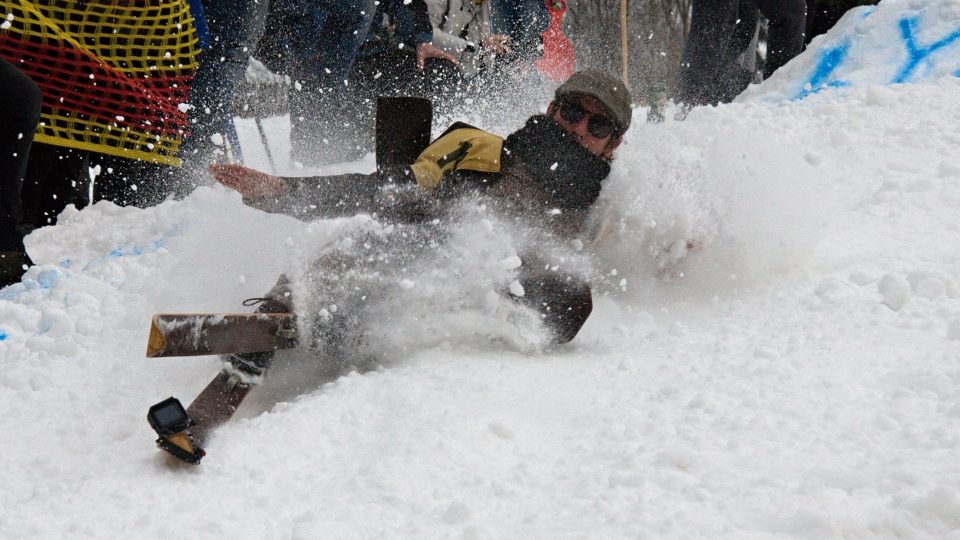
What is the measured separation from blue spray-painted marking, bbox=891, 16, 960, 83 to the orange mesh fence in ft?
12.6

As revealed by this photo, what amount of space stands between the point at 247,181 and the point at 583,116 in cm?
105

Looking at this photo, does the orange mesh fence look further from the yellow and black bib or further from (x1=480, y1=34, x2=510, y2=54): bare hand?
(x1=480, y1=34, x2=510, y2=54): bare hand

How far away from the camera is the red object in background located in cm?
572

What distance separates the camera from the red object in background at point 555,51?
572 cm

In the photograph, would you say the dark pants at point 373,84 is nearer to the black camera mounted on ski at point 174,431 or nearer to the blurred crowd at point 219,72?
the blurred crowd at point 219,72

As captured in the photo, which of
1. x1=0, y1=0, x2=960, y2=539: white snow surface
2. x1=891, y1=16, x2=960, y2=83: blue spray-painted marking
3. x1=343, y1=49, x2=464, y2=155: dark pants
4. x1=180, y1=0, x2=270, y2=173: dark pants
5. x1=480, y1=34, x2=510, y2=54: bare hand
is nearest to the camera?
x1=0, y1=0, x2=960, y2=539: white snow surface

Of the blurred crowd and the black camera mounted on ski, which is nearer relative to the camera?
the black camera mounted on ski

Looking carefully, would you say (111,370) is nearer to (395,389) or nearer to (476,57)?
(395,389)

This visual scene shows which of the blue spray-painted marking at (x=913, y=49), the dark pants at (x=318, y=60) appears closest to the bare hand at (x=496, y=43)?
the dark pants at (x=318, y=60)

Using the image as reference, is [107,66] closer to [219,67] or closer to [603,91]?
[219,67]

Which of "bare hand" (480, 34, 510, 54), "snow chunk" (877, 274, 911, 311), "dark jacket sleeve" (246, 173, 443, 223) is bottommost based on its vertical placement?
"bare hand" (480, 34, 510, 54)

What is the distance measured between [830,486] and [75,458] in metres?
1.42

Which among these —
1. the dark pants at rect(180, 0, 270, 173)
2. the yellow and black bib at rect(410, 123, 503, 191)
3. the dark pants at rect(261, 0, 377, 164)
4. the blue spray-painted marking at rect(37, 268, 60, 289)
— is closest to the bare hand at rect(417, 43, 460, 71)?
the dark pants at rect(261, 0, 377, 164)

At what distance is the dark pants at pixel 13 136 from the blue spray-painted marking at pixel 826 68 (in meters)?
3.95
